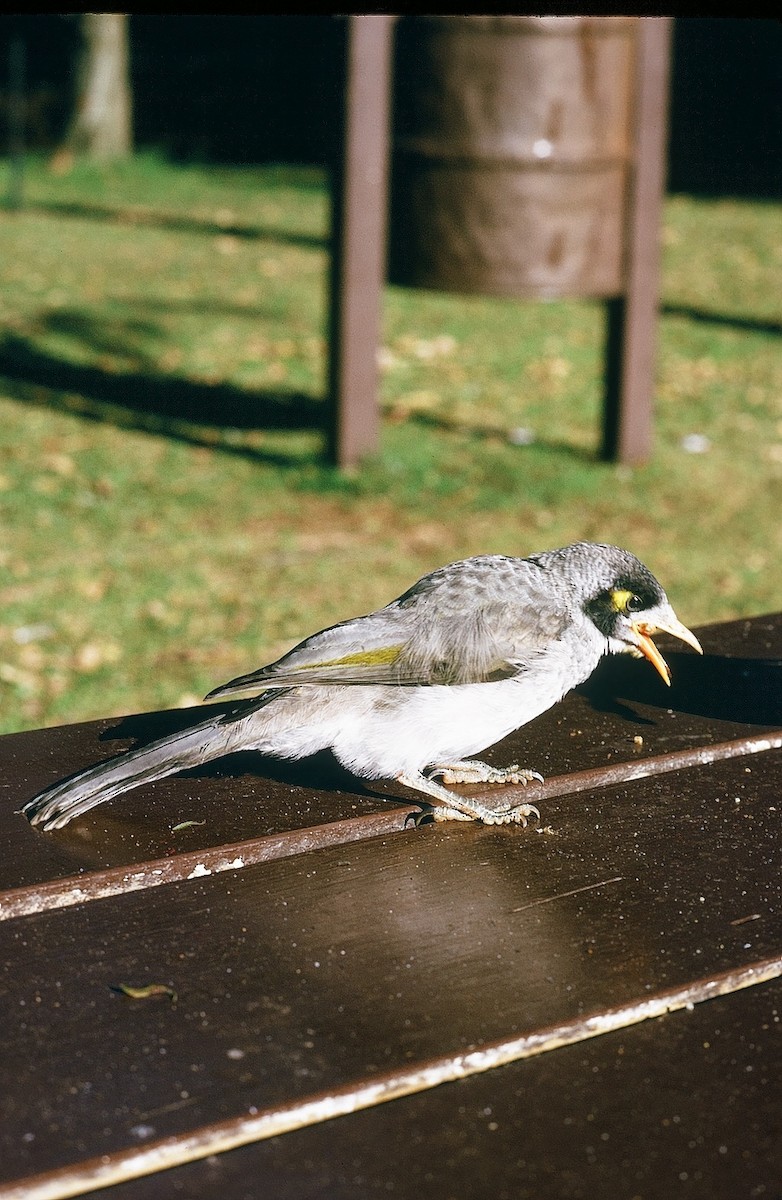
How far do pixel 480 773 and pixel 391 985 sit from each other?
933mm

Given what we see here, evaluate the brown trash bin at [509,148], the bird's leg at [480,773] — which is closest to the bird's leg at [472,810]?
the bird's leg at [480,773]

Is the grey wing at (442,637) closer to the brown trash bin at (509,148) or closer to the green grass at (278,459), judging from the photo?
the green grass at (278,459)

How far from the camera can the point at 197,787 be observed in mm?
2838

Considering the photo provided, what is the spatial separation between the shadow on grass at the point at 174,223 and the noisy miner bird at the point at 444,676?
48.0ft

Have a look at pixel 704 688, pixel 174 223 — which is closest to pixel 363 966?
pixel 704 688

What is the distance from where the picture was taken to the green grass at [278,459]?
7.21m

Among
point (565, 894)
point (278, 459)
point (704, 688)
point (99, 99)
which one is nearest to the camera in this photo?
point (565, 894)

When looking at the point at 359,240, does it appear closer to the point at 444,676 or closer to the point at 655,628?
the point at 655,628

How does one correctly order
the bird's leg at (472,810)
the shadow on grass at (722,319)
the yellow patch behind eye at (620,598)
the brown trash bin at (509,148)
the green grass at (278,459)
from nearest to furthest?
the bird's leg at (472,810)
the yellow patch behind eye at (620,598)
the green grass at (278,459)
the brown trash bin at (509,148)
the shadow on grass at (722,319)

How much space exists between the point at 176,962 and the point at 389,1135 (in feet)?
1.65

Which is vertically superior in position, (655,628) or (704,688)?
(655,628)

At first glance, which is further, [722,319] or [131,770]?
[722,319]

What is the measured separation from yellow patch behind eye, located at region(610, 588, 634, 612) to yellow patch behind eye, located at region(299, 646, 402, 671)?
47 centimetres

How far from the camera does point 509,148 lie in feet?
29.0
